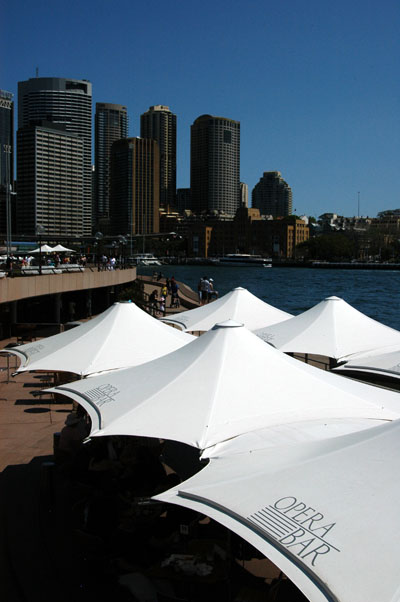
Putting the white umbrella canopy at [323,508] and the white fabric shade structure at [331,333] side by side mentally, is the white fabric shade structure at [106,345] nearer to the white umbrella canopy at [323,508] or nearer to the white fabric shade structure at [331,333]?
the white fabric shade structure at [331,333]

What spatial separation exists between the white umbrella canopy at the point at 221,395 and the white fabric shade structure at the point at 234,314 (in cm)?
962

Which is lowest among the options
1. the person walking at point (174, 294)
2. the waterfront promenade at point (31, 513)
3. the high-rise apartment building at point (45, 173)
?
the waterfront promenade at point (31, 513)

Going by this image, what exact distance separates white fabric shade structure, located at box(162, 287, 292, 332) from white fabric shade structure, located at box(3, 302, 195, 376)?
536 centimetres

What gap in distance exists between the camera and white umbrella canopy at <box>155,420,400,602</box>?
3473mm

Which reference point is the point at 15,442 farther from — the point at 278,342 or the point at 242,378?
the point at 278,342

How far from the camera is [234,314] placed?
59.7 feet

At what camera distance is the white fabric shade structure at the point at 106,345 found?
34.2 ft

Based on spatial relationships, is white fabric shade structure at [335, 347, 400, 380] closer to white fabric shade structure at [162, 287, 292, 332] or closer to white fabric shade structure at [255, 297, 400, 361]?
white fabric shade structure at [255, 297, 400, 361]

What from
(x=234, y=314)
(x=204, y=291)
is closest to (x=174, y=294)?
(x=204, y=291)

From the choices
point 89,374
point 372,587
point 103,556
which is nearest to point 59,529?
point 103,556

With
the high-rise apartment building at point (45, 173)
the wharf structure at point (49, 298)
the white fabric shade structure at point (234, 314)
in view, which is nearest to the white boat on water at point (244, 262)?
the high-rise apartment building at point (45, 173)

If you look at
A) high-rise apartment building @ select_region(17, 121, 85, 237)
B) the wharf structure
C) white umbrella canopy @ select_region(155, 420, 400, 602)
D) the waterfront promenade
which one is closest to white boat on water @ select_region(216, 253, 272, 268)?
high-rise apartment building @ select_region(17, 121, 85, 237)

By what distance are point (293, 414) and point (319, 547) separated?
2.82m

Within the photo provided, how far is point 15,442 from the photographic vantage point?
33.3ft
